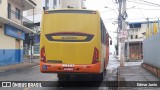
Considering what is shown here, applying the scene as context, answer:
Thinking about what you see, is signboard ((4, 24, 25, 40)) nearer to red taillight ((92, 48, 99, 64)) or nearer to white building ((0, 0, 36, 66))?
white building ((0, 0, 36, 66))

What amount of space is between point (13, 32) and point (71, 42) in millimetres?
25273

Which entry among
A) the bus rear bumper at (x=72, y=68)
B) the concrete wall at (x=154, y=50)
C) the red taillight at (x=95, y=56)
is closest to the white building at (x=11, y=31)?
the concrete wall at (x=154, y=50)

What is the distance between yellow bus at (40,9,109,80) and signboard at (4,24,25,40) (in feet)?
71.3

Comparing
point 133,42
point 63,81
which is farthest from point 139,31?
point 63,81

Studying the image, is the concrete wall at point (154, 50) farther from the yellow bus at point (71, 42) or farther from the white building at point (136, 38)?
Result: the white building at point (136, 38)

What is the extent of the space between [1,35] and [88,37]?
21.7 meters

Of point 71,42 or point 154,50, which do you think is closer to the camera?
point 71,42

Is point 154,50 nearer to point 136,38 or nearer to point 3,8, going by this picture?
point 3,8

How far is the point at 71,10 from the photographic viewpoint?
14.9 meters

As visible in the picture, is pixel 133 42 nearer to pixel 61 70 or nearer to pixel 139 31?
pixel 139 31

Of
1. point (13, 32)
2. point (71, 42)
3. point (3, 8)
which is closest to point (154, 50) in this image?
point (71, 42)

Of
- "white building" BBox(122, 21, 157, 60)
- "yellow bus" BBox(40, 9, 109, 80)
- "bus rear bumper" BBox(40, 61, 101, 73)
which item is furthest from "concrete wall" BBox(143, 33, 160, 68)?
"white building" BBox(122, 21, 157, 60)

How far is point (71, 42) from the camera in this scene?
1448 centimetres

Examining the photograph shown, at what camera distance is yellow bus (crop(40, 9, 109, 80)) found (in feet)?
47.4
